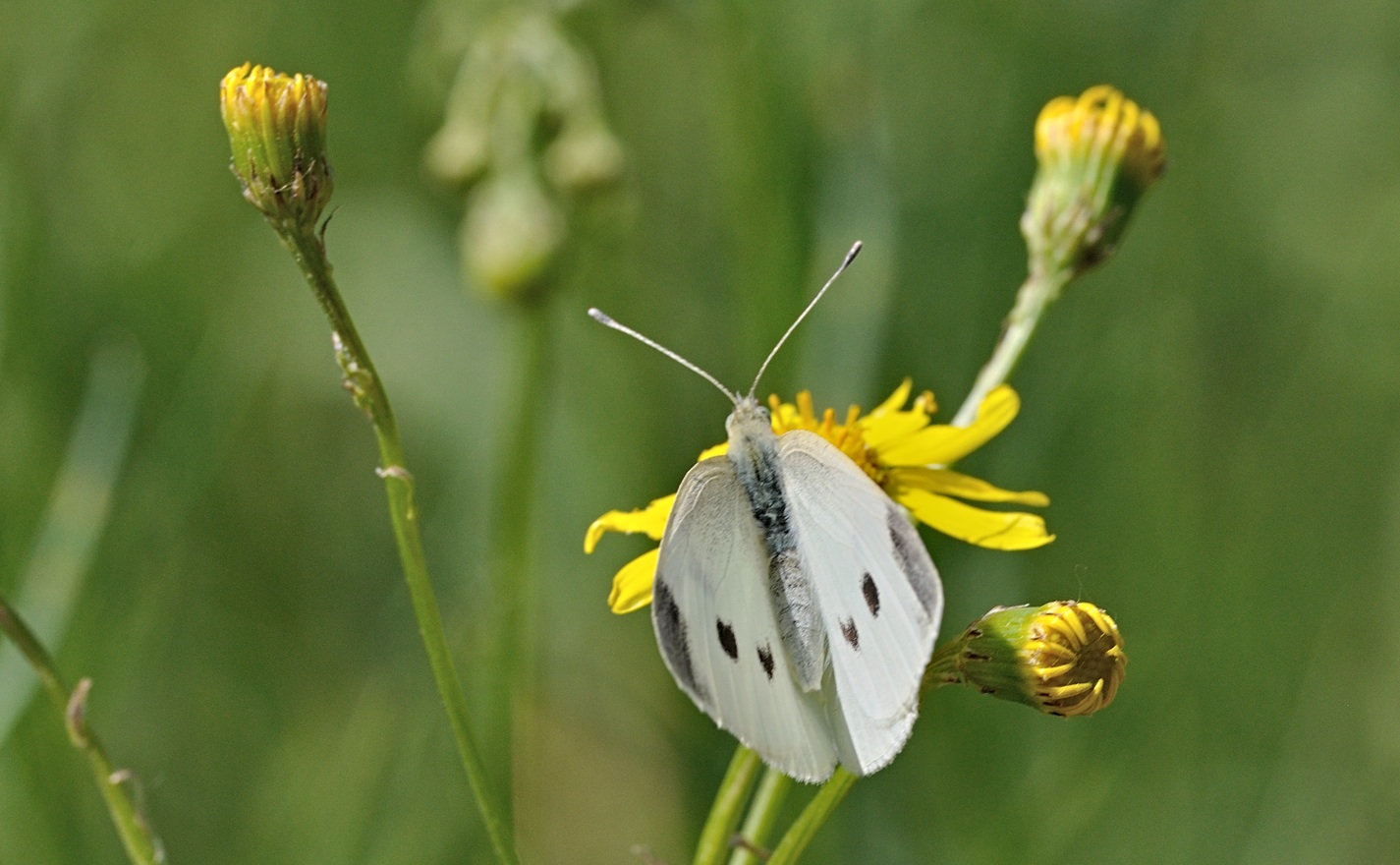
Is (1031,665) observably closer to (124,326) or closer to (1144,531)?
(1144,531)

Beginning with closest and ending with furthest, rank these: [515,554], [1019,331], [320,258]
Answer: [320,258] → [1019,331] → [515,554]

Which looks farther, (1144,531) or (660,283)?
(660,283)

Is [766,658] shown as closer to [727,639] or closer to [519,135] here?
[727,639]

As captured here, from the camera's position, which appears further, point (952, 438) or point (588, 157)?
point (588, 157)

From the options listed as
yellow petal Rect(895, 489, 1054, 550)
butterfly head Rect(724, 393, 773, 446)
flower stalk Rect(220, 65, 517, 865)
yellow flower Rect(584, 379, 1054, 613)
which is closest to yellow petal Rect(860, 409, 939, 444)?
yellow flower Rect(584, 379, 1054, 613)

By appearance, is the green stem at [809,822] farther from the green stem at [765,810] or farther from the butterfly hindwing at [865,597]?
the green stem at [765,810]

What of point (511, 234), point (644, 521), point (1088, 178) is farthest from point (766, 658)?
point (511, 234)

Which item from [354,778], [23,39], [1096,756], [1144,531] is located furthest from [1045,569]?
[23,39]
